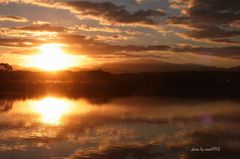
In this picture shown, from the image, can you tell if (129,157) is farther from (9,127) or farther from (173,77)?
(173,77)

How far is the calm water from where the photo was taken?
19.5m

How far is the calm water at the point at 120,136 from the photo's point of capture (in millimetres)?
19484

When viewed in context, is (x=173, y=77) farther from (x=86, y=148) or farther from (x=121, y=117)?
(x=86, y=148)

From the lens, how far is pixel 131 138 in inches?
930

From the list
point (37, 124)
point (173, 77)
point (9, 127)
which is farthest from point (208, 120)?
point (173, 77)

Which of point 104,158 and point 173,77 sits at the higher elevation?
point 104,158

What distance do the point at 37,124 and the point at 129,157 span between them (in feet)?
43.1

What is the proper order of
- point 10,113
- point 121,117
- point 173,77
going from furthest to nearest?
point 173,77
point 10,113
point 121,117

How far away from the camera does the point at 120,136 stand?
24.3 meters

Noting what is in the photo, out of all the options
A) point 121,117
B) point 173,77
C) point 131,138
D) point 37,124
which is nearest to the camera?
point 131,138

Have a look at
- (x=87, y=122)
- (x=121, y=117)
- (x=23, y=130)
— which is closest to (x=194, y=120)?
(x=121, y=117)

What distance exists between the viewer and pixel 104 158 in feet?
59.7

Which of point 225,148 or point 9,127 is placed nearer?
point 225,148

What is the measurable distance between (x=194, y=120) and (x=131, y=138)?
1019 cm
